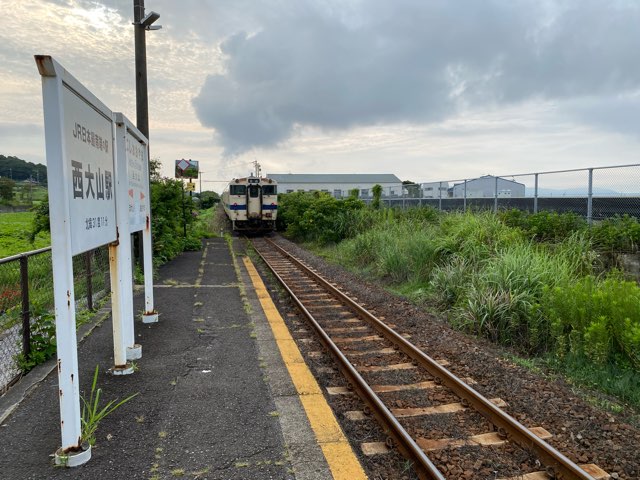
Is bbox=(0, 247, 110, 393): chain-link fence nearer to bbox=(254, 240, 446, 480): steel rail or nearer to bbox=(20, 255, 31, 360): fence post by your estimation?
bbox=(20, 255, 31, 360): fence post

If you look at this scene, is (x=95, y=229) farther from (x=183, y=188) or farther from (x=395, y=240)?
(x=183, y=188)

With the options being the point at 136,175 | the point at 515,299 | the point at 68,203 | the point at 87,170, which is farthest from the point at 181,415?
the point at 515,299

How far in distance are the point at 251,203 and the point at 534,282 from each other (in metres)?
17.8

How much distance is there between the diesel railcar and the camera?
2284cm

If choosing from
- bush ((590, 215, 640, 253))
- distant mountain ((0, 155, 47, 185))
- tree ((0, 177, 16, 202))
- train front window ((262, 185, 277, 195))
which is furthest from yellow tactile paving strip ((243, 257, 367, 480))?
distant mountain ((0, 155, 47, 185))

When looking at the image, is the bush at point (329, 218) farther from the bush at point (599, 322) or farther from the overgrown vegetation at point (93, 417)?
the overgrown vegetation at point (93, 417)

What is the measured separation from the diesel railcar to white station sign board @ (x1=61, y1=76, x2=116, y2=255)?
18.9m

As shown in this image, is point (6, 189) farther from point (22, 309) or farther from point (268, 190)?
point (22, 309)

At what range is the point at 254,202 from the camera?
23.1 m

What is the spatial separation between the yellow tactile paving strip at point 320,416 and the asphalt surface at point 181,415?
0.29ft

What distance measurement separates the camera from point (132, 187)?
17.1ft

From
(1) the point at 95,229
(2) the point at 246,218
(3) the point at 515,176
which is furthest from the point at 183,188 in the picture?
(1) the point at 95,229

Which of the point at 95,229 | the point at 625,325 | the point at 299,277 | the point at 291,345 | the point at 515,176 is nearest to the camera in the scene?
the point at 95,229

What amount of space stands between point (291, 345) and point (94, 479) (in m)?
2.94
